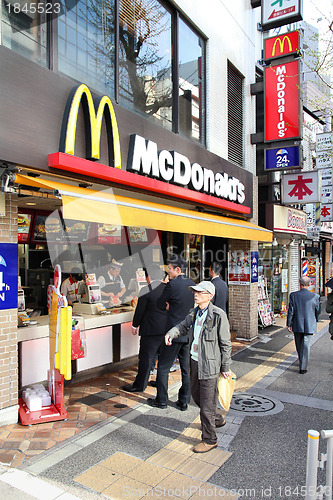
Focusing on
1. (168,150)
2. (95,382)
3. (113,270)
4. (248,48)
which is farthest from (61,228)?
(248,48)

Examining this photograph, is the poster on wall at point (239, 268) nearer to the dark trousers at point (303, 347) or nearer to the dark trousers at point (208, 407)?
the dark trousers at point (303, 347)

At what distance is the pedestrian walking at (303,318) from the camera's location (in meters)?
7.09

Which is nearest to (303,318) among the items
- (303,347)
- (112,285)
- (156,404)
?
(303,347)

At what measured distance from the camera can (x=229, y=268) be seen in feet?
35.6

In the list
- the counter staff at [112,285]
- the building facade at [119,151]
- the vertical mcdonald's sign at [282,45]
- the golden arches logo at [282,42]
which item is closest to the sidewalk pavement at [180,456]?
the building facade at [119,151]

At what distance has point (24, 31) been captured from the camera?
4918 mm

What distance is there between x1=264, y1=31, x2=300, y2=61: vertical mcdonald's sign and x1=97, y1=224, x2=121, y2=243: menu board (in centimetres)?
596

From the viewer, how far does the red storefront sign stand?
9.64m

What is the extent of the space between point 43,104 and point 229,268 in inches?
287

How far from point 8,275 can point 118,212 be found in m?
1.56

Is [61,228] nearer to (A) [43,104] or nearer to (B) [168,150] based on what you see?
(B) [168,150]

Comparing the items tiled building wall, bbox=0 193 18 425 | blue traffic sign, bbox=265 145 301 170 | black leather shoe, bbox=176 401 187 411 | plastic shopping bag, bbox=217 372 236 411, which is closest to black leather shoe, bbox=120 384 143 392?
black leather shoe, bbox=176 401 187 411

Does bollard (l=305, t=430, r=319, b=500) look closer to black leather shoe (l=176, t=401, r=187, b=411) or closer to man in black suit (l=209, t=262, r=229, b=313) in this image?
black leather shoe (l=176, t=401, r=187, b=411)

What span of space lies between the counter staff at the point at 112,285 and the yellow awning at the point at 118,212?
7.52 feet
